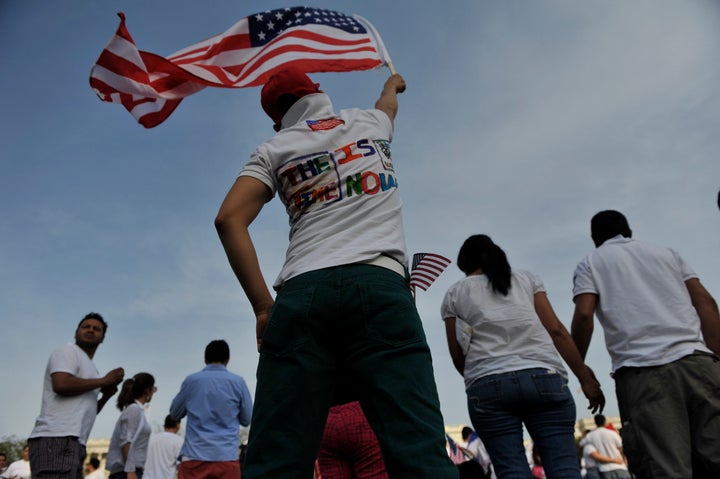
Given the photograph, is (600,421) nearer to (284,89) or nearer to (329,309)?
(284,89)

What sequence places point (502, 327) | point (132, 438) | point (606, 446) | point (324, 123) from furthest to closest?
point (606, 446) → point (132, 438) → point (502, 327) → point (324, 123)

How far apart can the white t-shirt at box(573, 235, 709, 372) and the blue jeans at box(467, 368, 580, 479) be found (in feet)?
1.56

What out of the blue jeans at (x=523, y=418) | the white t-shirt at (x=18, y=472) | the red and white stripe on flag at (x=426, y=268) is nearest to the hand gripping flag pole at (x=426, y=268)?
the red and white stripe on flag at (x=426, y=268)

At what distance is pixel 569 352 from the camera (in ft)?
13.4

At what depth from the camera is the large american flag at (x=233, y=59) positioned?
530 cm

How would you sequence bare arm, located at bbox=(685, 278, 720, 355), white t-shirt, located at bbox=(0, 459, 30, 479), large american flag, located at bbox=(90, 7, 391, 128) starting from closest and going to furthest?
bare arm, located at bbox=(685, 278, 720, 355) → large american flag, located at bbox=(90, 7, 391, 128) → white t-shirt, located at bbox=(0, 459, 30, 479)

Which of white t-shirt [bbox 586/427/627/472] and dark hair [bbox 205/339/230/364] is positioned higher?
dark hair [bbox 205/339/230/364]

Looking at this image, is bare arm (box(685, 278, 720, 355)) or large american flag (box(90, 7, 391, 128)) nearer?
bare arm (box(685, 278, 720, 355))

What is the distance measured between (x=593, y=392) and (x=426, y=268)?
1.85 meters

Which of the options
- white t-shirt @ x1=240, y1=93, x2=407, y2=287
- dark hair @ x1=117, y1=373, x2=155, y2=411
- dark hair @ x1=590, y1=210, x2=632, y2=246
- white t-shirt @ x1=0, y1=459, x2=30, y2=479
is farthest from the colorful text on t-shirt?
white t-shirt @ x1=0, y1=459, x2=30, y2=479

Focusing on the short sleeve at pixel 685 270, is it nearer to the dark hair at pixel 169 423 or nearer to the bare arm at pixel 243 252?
the bare arm at pixel 243 252

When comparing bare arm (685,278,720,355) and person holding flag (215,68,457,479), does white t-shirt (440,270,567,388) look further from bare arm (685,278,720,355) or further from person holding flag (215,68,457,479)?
person holding flag (215,68,457,479)

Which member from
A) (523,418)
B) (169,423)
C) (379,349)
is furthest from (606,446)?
(379,349)

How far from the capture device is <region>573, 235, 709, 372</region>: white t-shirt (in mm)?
3645
